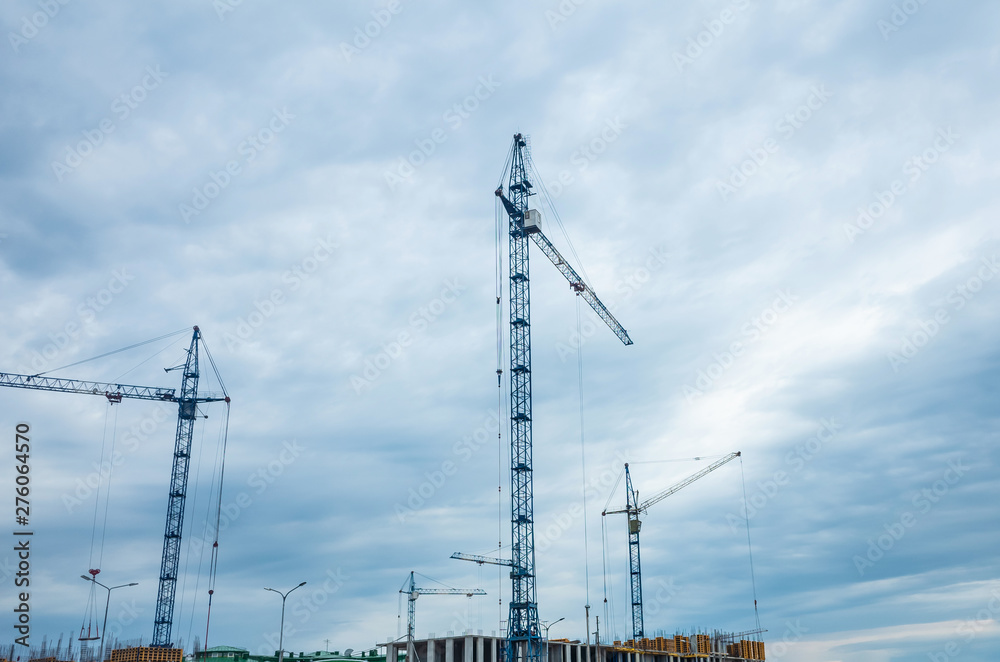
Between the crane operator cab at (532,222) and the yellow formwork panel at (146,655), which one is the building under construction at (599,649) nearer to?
the yellow formwork panel at (146,655)

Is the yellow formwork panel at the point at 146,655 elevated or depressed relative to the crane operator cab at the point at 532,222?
depressed

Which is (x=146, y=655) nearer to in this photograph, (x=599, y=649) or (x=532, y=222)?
(x=599, y=649)

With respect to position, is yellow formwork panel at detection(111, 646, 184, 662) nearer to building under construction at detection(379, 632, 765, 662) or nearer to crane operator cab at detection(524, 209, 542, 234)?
building under construction at detection(379, 632, 765, 662)

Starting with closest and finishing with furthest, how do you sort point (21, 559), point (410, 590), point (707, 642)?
point (21, 559)
point (707, 642)
point (410, 590)

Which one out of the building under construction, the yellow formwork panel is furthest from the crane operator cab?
the yellow formwork panel

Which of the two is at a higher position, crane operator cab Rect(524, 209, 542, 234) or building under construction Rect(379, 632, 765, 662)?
crane operator cab Rect(524, 209, 542, 234)

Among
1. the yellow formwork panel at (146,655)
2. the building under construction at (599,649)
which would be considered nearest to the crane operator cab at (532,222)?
the building under construction at (599,649)

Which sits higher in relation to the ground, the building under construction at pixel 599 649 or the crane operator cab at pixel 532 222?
the crane operator cab at pixel 532 222

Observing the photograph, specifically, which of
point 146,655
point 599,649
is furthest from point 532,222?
point 146,655

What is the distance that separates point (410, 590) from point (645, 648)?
47.1 meters

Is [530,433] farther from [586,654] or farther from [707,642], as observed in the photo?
[707,642]

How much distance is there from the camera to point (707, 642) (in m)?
147

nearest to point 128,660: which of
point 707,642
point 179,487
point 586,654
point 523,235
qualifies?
point 179,487

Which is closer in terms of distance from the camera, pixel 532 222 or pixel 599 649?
pixel 532 222
